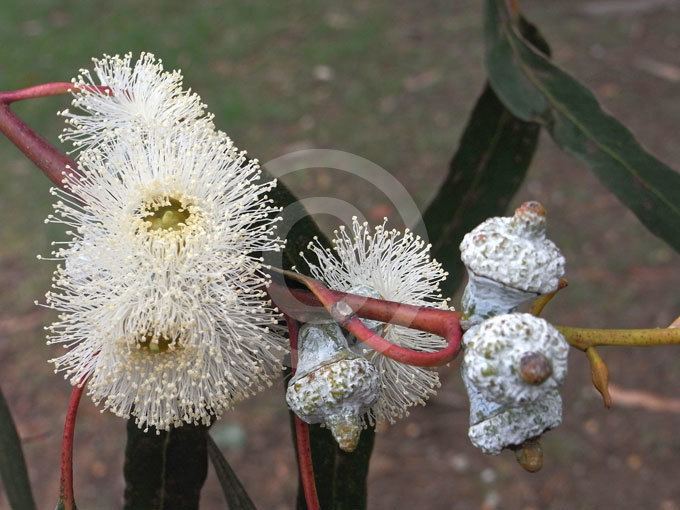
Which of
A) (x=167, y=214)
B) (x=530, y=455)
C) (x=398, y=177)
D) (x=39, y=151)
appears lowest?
(x=530, y=455)

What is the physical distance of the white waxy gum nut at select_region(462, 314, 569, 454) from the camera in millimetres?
528

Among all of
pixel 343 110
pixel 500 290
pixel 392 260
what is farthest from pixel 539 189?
pixel 500 290

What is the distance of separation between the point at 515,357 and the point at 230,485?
529 mm

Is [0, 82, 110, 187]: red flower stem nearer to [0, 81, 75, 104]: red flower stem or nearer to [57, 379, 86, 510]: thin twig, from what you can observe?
[0, 81, 75, 104]: red flower stem

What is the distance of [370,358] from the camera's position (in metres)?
0.76

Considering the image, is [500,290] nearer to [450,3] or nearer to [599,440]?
A: [599,440]

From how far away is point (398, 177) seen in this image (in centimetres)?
343

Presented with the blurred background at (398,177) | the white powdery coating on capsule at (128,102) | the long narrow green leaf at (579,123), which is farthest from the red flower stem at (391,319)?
the blurred background at (398,177)

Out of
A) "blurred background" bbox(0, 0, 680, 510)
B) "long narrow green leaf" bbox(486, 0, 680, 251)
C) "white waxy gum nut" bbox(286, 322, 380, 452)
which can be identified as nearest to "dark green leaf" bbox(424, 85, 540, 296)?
"long narrow green leaf" bbox(486, 0, 680, 251)

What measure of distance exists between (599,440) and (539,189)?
1.19m

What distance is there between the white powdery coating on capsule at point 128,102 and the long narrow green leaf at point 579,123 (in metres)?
0.58

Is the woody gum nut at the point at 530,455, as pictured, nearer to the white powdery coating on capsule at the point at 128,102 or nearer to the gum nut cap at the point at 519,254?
the gum nut cap at the point at 519,254

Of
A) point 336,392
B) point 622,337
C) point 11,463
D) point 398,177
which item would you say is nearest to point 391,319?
point 336,392

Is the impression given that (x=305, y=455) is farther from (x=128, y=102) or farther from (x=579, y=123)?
(x=579, y=123)
